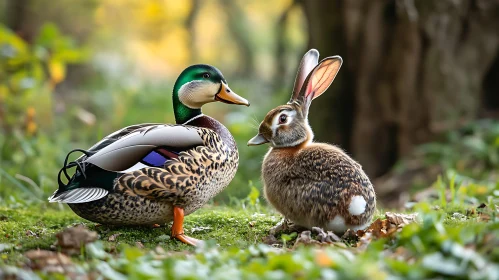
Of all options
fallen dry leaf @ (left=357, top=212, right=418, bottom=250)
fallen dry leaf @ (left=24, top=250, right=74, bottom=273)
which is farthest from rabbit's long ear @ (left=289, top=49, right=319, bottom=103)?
fallen dry leaf @ (left=24, top=250, right=74, bottom=273)

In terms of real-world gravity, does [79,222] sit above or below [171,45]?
below

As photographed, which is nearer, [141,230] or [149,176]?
[149,176]

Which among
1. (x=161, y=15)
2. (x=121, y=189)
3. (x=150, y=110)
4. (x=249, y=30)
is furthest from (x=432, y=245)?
(x=161, y=15)

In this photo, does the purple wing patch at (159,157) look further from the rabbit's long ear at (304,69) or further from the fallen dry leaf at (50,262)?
the rabbit's long ear at (304,69)

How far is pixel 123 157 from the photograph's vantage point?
424 cm

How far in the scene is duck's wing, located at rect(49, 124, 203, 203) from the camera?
4207 mm

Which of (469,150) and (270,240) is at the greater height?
(270,240)

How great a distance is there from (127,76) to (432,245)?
11503 millimetres

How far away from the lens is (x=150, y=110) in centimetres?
1213

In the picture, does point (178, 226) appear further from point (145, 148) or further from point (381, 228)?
point (381, 228)

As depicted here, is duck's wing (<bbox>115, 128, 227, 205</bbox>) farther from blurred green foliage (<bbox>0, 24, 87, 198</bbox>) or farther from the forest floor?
blurred green foliage (<bbox>0, 24, 87, 198</bbox>)

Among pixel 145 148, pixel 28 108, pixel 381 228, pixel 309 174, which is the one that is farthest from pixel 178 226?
pixel 28 108

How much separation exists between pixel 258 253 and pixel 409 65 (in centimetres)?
548

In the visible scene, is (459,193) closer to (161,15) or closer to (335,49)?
(335,49)
